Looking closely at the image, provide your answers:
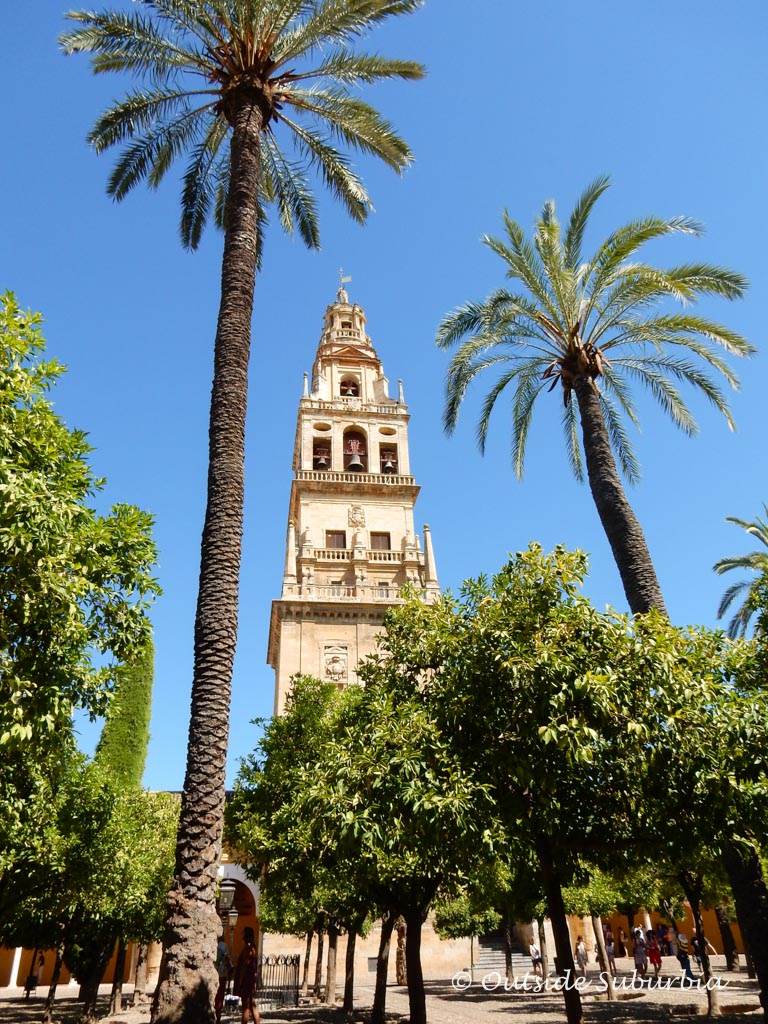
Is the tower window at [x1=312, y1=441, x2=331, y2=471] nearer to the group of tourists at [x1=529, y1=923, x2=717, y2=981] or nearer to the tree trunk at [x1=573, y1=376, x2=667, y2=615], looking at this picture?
the group of tourists at [x1=529, y1=923, x2=717, y2=981]

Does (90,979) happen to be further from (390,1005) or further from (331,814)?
(331,814)

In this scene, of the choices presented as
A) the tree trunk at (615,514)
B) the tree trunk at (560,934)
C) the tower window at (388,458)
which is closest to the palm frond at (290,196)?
the tree trunk at (615,514)

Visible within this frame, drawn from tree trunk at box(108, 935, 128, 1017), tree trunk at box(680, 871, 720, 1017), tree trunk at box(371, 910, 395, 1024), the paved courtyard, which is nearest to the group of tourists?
tree trunk at box(680, 871, 720, 1017)

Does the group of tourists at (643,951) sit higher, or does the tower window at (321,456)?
the tower window at (321,456)

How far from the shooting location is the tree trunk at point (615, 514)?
12945 mm

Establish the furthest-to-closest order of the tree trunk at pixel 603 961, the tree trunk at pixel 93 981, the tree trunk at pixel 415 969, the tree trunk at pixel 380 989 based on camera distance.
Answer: the tree trunk at pixel 603 961
the tree trunk at pixel 93 981
the tree trunk at pixel 380 989
the tree trunk at pixel 415 969

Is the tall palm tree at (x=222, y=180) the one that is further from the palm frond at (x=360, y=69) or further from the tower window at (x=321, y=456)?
the tower window at (x=321, y=456)

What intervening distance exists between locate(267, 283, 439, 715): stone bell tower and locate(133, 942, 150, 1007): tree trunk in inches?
411

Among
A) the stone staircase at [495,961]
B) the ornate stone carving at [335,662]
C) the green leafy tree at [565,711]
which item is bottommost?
the stone staircase at [495,961]

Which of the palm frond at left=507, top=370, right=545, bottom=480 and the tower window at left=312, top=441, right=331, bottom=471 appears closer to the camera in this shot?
the palm frond at left=507, top=370, right=545, bottom=480

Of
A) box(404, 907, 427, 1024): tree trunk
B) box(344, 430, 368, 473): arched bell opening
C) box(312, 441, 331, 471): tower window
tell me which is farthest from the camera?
box(312, 441, 331, 471): tower window

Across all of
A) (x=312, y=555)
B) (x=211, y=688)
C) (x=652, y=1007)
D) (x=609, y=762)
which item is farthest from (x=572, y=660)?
(x=312, y=555)

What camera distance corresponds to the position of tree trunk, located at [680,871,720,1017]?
15.6 metres

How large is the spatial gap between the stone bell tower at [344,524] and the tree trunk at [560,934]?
20.7m
